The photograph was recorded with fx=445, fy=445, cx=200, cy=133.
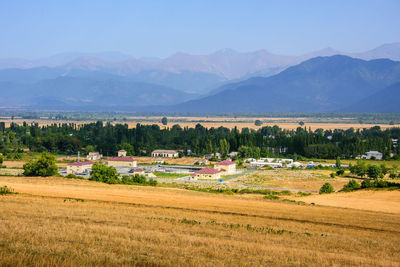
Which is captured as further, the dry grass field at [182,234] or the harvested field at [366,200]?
the harvested field at [366,200]

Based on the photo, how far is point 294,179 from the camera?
60875 mm

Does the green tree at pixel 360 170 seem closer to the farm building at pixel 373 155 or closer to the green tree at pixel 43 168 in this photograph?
the farm building at pixel 373 155

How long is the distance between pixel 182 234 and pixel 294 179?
45878 mm

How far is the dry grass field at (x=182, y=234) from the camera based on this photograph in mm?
12445

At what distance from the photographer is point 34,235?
576 inches

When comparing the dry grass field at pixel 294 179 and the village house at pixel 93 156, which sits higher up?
the village house at pixel 93 156

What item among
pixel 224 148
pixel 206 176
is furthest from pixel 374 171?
pixel 224 148

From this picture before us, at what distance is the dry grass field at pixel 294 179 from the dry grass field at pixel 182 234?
27.0m

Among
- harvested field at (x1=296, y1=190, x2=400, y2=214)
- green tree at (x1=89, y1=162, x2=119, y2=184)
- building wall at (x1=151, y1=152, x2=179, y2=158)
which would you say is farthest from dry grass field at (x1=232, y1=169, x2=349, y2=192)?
building wall at (x1=151, y1=152, x2=179, y2=158)

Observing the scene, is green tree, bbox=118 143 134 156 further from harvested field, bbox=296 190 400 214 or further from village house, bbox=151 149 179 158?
harvested field, bbox=296 190 400 214

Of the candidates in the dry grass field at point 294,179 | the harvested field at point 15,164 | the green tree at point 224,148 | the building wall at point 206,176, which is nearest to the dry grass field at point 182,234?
the dry grass field at point 294,179

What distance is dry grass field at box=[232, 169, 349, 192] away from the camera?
55188mm

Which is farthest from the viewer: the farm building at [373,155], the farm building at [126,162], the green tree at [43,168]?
the farm building at [373,155]

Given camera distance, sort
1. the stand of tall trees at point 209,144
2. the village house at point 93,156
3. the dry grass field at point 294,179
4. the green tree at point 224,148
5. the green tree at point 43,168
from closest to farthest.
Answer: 1. the green tree at point 43,168
2. the dry grass field at point 294,179
3. the village house at point 93,156
4. the stand of tall trees at point 209,144
5. the green tree at point 224,148
